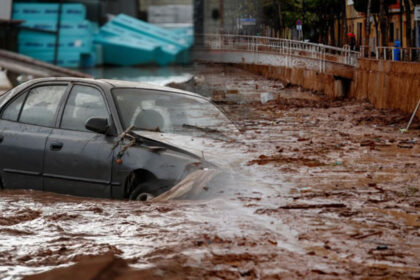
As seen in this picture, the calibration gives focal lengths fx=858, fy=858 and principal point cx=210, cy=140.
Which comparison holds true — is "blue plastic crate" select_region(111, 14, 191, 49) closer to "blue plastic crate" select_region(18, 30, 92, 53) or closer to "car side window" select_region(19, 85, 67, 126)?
"blue plastic crate" select_region(18, 30, 92, 53)

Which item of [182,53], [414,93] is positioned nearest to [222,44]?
[414,93]

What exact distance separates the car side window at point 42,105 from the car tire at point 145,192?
123cm

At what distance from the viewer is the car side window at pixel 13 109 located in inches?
327

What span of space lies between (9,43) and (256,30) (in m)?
40.8

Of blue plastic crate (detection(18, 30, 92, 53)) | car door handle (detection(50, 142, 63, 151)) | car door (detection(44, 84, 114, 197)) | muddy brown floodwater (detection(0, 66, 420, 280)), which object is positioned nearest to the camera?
muddy brown floodwater (detection(0, 66, 420, 280))

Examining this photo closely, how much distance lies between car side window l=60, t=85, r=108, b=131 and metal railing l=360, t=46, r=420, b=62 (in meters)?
12.0

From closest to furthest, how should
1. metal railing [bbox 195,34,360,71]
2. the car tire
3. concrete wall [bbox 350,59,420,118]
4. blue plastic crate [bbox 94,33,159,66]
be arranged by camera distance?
the car tire, concrete wall [bbox 350,59,420,118], metal railing [bbox 195,34,360,71], blue plastic crate [bbox 94,33,159,66]

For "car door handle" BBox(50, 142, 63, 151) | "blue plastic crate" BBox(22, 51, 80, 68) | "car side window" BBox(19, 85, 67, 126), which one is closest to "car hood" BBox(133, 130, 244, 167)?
"car door handle" BBox(50, 142, 63, 151)

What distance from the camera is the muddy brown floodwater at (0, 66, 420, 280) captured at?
524 centimetres

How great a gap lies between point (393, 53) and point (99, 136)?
46.7 feet

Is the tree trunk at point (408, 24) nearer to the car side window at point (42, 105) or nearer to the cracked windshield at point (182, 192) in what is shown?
the cracked windshield at point (182, 192)

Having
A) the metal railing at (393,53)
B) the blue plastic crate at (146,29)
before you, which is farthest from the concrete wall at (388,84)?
the blue plastic crate at (146,29)

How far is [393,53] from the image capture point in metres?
20.6

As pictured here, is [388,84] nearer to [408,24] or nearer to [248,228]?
[408,24]
